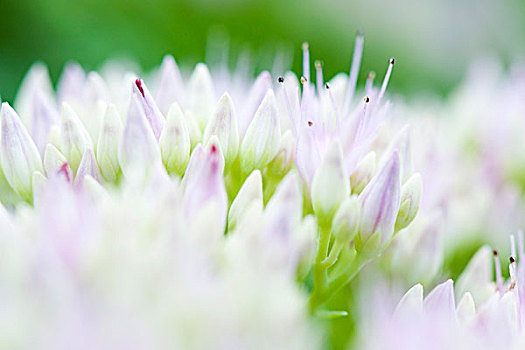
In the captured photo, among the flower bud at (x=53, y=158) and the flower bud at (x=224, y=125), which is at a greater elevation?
the flower bud at (x=224, y=125)

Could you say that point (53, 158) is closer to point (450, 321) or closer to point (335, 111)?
point (335, 111)

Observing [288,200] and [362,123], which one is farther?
[362,123]

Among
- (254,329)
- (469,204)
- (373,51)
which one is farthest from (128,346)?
(373,51)

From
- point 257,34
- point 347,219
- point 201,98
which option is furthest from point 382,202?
point 257,34

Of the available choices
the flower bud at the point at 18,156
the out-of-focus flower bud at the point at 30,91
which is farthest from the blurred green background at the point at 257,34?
the flower bud at the point at 18,156

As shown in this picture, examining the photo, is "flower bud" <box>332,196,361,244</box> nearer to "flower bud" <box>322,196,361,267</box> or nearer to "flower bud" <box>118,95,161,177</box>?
"flower bud" <box>322,196,361,267</box>

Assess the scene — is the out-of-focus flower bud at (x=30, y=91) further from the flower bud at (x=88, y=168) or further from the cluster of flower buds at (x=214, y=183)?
the flower bud at (x=88, y=168)

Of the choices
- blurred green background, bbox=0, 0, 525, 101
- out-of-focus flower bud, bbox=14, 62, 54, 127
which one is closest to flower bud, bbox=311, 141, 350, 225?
out-of-focus flower bud, bbox=14, 62, 54, 127
